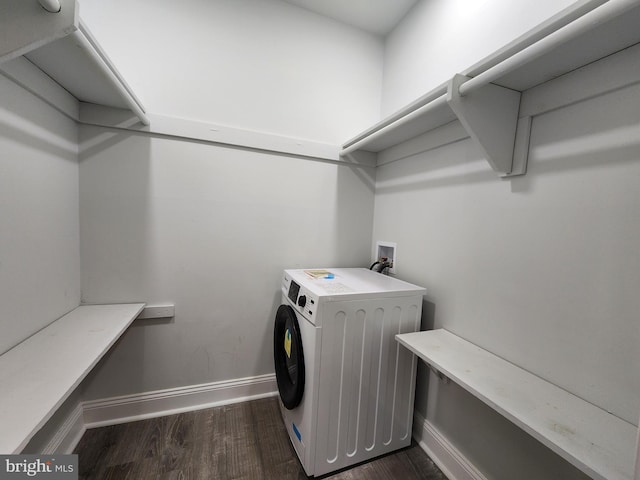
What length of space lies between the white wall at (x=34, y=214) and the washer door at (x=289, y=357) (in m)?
1.14

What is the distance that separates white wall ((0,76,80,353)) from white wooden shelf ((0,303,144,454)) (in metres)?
0.08

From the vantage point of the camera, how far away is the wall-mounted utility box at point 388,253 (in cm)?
185

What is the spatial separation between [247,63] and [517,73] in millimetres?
1558

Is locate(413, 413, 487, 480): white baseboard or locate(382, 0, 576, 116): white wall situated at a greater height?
locate(382, 0, 576, 116): white wall

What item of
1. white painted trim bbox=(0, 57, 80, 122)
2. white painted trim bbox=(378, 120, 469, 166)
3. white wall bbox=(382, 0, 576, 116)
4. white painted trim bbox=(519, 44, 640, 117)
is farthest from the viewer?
white painted trim bbox=(378, 120, 469, 166)

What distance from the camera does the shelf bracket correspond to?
100 centimetres

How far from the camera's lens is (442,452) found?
1369mm

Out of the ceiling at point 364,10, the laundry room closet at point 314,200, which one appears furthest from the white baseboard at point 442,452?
the ceiling at point 364,10

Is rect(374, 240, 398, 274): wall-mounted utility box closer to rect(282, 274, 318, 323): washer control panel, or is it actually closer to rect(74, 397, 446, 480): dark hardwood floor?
rect(282, 274, 318, 323): washer control panel

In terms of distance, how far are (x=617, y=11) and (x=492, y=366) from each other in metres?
1.16

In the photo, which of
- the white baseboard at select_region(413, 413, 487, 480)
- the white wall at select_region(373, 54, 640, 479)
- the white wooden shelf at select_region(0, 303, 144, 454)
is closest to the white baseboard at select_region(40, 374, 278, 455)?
the white wooden shelf at select_region(0, 303, 144, 454)

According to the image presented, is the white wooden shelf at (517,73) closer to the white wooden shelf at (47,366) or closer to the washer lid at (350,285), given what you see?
the washer lid at (350,285)

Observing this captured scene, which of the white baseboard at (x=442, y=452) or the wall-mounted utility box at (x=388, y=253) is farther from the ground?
the wall-mounted utility box at (x=388, y=253)

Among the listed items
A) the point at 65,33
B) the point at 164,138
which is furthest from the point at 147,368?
the point at 65,33
